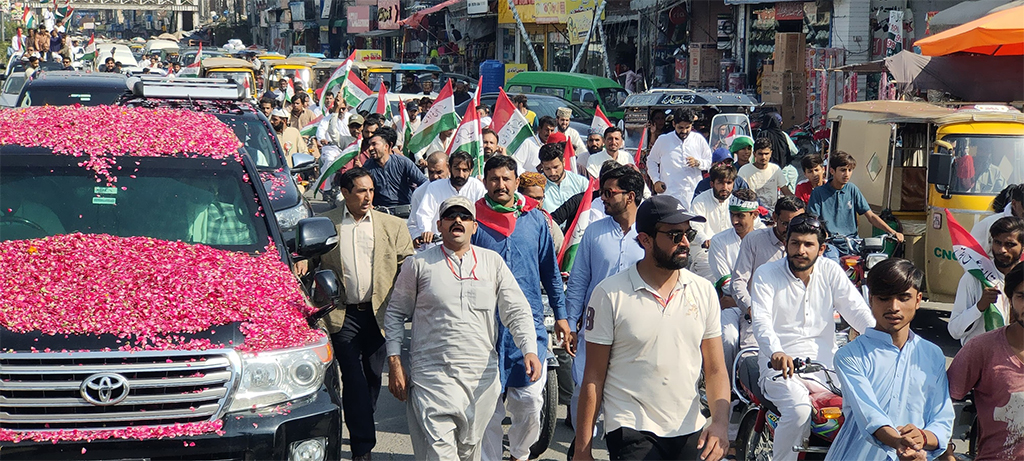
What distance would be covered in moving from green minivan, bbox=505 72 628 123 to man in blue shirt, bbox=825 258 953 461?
1963cm

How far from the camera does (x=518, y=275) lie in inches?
239

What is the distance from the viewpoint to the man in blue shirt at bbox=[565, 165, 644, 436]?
6.01 metres

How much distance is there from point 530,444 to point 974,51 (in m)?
12.0

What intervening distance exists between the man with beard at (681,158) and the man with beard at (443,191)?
4060mm

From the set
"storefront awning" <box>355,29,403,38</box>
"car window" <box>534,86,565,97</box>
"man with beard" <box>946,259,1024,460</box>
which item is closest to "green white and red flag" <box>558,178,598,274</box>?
"man with beard" <box>946,259,1024,460</box>

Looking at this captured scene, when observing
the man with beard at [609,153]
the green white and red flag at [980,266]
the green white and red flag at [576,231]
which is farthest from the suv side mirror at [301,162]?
the green white and red flag at [980,266]

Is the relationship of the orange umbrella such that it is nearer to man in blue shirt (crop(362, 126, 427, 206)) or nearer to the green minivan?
man in blue shirt (crop(362, 126, 427, 206))

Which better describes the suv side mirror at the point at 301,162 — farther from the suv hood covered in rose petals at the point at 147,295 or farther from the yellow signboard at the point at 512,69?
the yellow signboard at the point at 512,69

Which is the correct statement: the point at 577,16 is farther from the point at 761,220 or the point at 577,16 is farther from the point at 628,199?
the point at 628,199

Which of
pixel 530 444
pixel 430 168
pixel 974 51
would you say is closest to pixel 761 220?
pixel 430 168

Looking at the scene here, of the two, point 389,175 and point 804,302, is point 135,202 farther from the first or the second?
point 389,175

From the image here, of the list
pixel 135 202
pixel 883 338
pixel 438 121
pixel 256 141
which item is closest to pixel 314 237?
pixel 135 202

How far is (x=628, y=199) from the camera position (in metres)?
6.02

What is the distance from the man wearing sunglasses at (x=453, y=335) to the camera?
16.9ft
